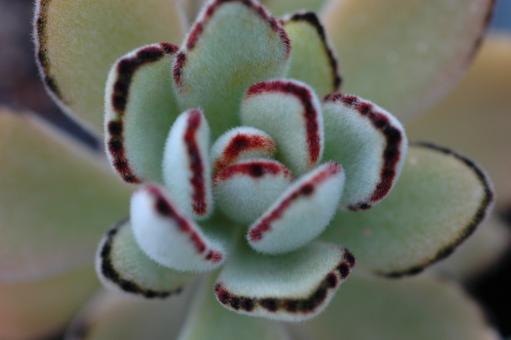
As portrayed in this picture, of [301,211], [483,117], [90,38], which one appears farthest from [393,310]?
[90,38]

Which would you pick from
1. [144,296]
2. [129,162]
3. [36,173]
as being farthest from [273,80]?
[36,173]

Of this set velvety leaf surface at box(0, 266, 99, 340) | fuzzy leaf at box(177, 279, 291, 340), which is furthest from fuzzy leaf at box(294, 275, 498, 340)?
velvety leaf surface at box(0, 266, 99, 340)

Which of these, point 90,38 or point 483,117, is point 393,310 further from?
point 90,38

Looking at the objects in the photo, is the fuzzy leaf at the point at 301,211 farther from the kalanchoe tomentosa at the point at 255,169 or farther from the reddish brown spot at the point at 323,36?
the reddish brown spot at the point at 323,36

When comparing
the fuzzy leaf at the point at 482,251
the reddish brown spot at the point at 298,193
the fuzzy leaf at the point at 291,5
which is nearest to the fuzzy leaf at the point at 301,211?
the reddish brown spot at the point at 298,193

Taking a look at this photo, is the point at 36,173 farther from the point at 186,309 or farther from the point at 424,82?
the point at 424,82

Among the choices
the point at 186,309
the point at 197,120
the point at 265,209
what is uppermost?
the point at 197,120
